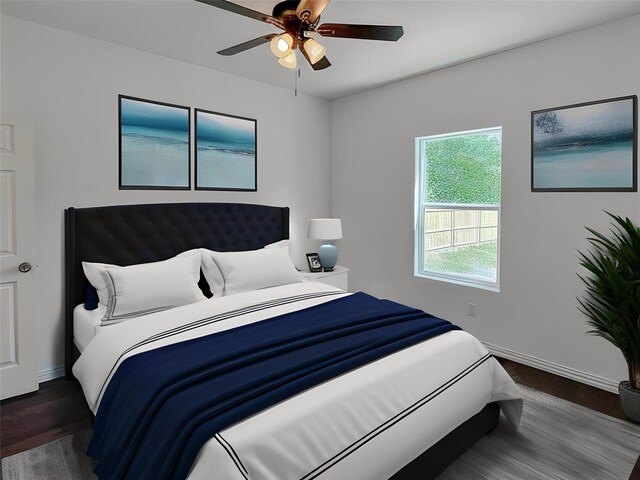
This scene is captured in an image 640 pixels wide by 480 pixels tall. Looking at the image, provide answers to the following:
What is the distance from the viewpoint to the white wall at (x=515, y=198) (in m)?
2.95

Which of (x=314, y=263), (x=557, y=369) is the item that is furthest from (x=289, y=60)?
(x=557, y=369)

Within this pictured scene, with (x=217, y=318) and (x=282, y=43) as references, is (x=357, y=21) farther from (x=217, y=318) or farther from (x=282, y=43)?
(x=217, y=318)

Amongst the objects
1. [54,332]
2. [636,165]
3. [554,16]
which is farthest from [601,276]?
[54,332]

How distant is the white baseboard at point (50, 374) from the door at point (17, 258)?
16 centimetres

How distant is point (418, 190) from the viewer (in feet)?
13.9

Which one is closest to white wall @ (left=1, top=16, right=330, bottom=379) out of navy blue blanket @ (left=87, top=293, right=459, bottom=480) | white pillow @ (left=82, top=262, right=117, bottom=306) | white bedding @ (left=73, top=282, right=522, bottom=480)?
white pillow @ (left=82, top=262, right=117, bottom=306)

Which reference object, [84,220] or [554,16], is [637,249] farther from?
[84,220]

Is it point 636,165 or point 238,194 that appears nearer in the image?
point 636,165

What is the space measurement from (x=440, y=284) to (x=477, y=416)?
6.07ft

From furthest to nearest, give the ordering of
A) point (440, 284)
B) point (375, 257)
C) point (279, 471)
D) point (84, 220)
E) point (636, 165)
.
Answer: point (375, 257) < point (440, 284) < point (84, 220) < point (636, 165) < point (279, 471)

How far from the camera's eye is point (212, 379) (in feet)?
5.72

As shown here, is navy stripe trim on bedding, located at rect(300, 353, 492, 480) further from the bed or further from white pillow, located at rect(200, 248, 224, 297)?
white pillow, located at rect(200, 248, 224, 297)

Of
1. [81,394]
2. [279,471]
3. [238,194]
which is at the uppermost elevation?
[238,194]

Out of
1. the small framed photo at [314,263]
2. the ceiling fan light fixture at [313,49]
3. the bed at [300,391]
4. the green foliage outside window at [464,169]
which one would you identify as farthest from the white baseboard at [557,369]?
the ceiling fan light fixture at [313,49]
